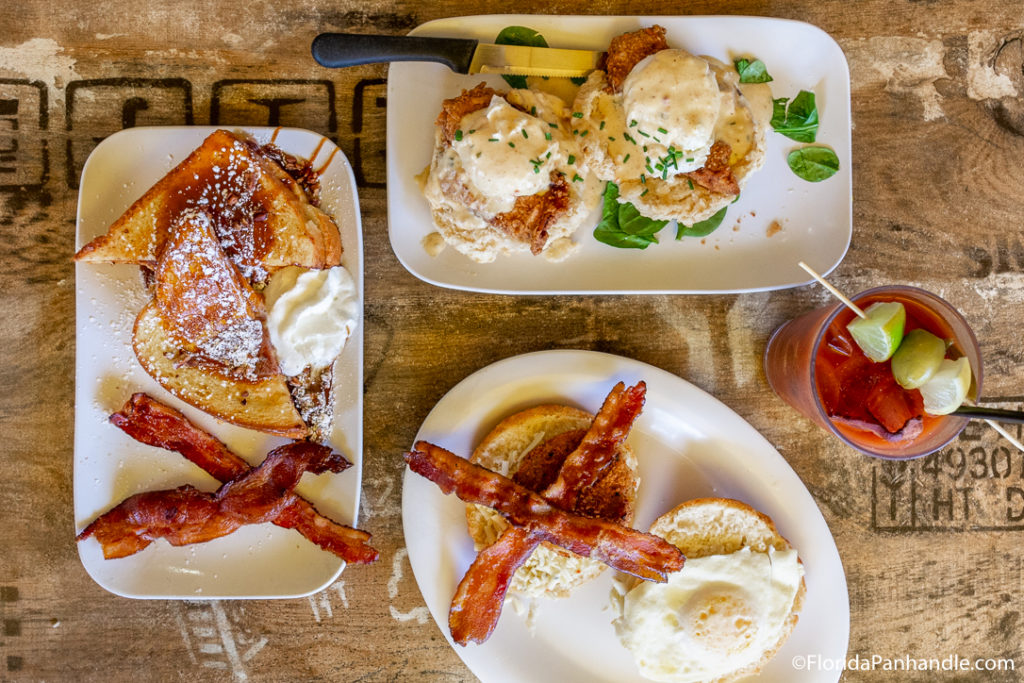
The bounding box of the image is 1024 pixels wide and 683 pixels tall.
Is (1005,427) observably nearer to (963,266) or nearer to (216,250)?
(963,266)

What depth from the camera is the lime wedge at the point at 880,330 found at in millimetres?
2107

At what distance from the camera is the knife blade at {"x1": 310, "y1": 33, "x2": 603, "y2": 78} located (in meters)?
2.38

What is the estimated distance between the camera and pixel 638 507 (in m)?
2.64

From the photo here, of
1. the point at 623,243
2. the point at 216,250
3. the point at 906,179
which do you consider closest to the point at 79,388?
the point at 216,250

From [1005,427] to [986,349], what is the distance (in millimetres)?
321

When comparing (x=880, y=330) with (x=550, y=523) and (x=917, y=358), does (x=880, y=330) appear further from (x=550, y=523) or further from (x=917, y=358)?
(x=550, y=523)

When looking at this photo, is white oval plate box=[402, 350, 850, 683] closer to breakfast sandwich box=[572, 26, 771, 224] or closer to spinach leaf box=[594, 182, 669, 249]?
spinach leaf box=[594, 182, 669, 249]

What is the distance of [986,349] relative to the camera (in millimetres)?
2695

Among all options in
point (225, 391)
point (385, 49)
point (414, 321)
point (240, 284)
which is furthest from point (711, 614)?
point (385, 49)

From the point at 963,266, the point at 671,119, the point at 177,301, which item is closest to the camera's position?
the point at 671,119

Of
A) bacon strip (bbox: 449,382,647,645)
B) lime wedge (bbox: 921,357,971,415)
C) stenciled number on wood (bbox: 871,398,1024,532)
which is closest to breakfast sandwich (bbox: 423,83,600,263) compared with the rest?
bacon strip (bbox: 449,382,647,645)

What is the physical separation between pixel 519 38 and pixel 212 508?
6.59 feet

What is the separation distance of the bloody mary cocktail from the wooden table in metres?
0.41

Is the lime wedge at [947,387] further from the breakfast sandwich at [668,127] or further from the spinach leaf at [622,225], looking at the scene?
the spinach leaf at [622,225]
